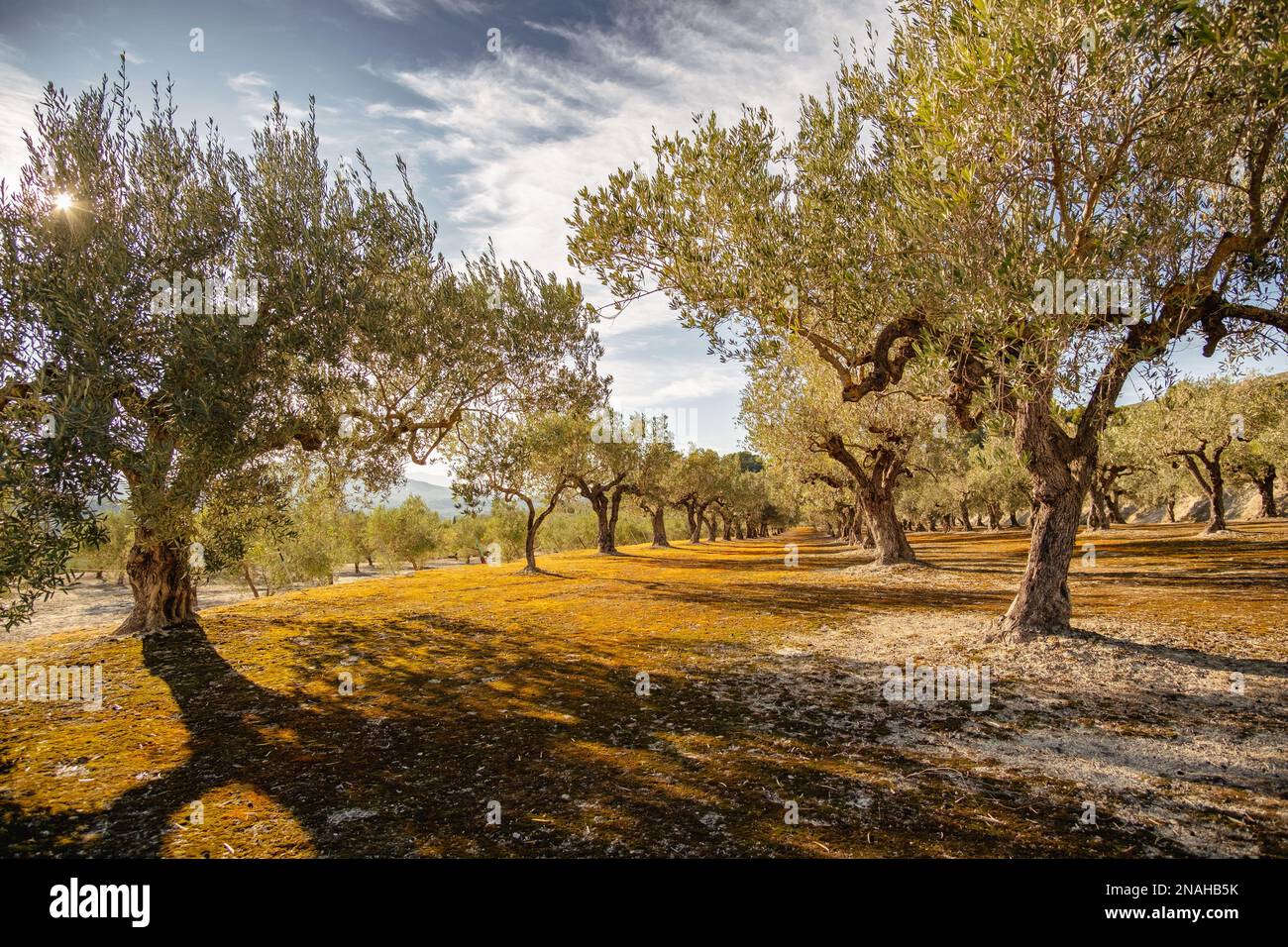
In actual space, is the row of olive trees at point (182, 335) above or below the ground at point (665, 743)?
above

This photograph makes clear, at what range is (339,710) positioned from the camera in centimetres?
892

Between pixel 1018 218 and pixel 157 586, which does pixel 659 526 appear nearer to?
pixel 157 586

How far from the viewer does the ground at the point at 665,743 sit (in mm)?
5031

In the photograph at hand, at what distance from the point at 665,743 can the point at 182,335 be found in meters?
11.4

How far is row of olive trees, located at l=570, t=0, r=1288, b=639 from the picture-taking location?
823 centimetres

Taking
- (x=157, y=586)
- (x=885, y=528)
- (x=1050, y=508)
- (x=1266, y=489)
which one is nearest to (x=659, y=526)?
(x=885, y=528)

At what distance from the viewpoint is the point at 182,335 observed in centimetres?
995

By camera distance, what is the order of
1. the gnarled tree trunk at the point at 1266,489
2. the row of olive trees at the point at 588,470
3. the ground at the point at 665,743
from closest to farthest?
the ground at the point at 665,743
the row of olive trees at the point at 588,470
the gnarled tree trunk at the point at 1266,489

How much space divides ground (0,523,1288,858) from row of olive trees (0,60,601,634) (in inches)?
127

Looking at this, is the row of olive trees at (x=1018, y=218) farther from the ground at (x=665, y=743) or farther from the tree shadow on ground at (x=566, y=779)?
the tree shadow on ground at (x=566, y=779)

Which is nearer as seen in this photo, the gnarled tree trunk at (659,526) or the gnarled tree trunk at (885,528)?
the gnarled tree trunk at (885,528)

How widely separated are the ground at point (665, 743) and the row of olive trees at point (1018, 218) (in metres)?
3.58

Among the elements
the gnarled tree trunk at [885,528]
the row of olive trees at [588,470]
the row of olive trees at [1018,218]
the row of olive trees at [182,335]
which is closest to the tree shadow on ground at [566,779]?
the row of olive trees at [182,335]
